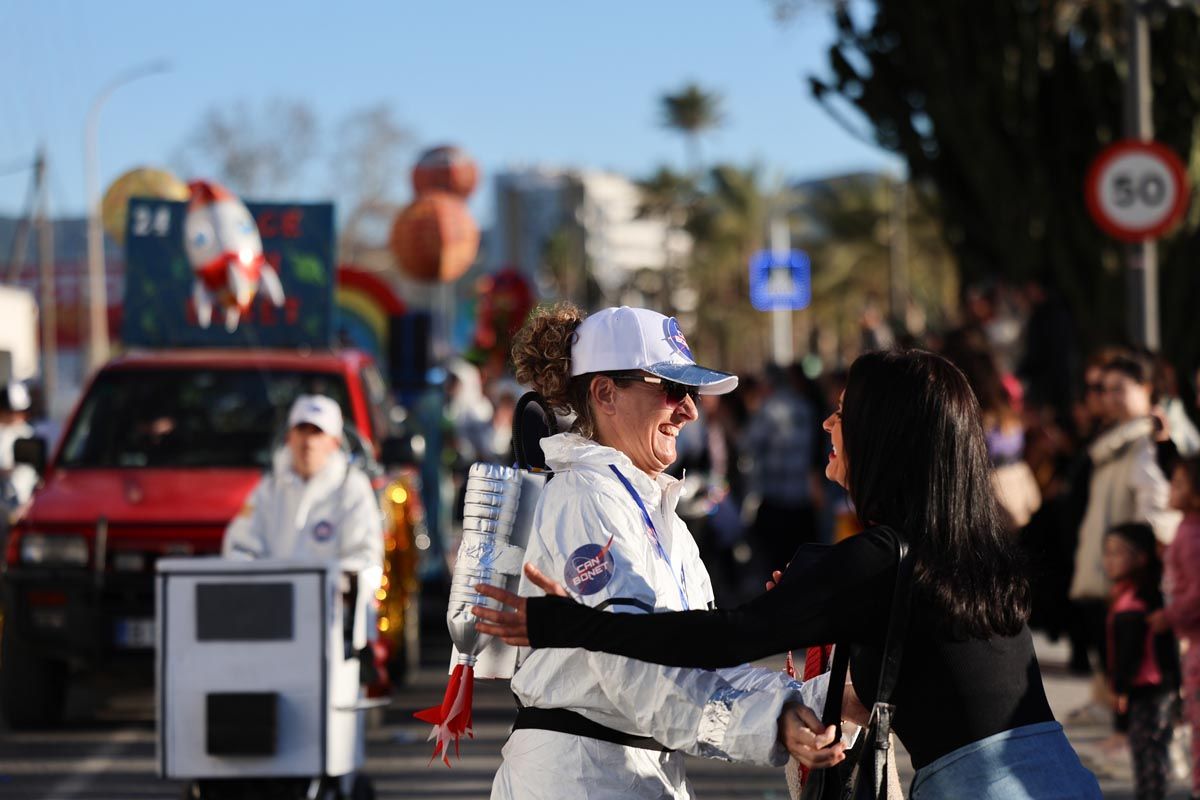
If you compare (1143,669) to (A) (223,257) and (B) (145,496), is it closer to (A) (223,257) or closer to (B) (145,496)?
(B) (145,496)

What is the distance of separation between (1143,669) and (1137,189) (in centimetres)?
499

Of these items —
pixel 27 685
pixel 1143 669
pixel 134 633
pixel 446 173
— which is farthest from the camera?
pixel 446 173

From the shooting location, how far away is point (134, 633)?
394 inches

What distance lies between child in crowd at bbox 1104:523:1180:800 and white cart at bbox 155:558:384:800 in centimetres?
317

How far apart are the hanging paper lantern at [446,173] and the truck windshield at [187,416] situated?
1521cm

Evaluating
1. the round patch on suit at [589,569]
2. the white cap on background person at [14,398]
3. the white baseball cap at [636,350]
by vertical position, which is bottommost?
the white cap on background person at [14,398]

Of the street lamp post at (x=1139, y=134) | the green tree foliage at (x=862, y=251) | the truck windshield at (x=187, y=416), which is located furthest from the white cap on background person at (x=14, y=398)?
the green tree foliage at (x=862, y=251)

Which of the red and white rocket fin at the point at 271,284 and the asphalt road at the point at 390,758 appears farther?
the red and white rocket fin at the point at 271,284

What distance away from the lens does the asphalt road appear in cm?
852

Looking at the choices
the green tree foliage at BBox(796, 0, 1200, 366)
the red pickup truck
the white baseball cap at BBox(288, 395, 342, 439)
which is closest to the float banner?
the red pickup truck

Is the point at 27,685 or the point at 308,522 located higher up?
the point at 308,522

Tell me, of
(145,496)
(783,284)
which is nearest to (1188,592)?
(145,496)

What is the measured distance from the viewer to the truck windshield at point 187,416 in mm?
10906

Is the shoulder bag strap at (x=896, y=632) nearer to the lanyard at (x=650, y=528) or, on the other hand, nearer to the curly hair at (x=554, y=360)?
the lanyard at (x=650, y=528)
